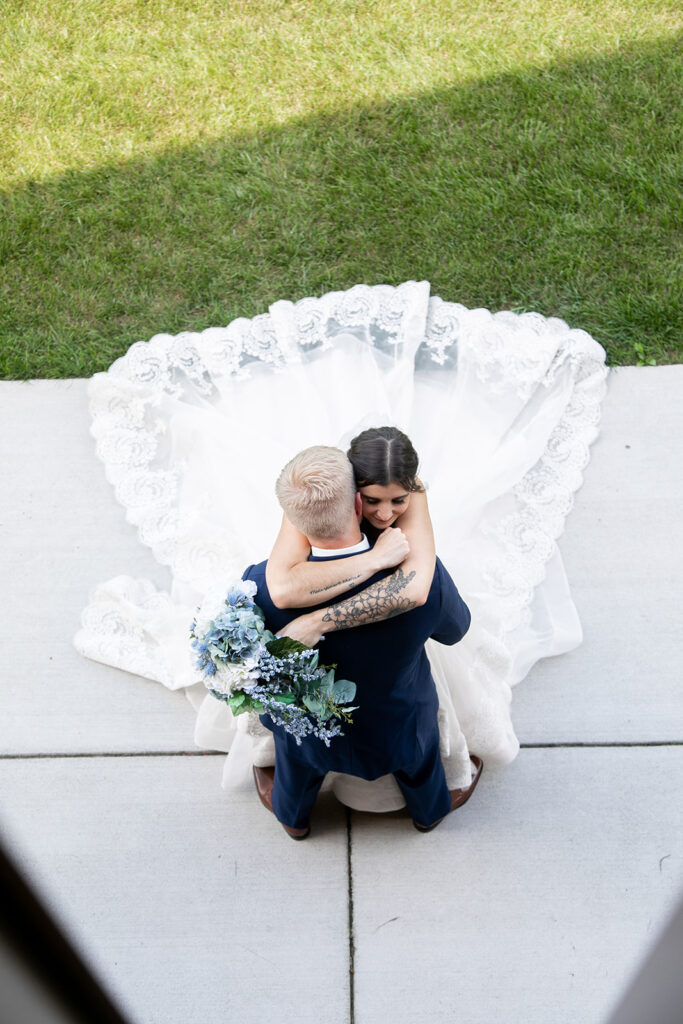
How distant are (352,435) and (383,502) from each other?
2.91 ft

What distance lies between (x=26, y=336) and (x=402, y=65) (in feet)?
9.42

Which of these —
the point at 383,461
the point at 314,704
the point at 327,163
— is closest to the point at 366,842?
the point at 314,704

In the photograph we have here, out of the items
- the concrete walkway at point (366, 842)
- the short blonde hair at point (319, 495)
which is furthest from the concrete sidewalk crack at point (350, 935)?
the short blonde hair at point (319, 495)

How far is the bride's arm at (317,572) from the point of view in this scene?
2.37m

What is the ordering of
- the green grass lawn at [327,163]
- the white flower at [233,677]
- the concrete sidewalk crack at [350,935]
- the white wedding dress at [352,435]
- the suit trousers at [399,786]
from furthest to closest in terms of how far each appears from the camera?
the green grass lawn at [327,163], the white wedding dress at [352,435], the concrete sidewalk crack at [350,935], the suit trousers at [399,786], the white flower at [233,677]

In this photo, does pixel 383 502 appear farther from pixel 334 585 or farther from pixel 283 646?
pixel 283 646

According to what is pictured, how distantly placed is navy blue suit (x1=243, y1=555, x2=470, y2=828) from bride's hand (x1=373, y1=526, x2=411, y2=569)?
39 millimetres

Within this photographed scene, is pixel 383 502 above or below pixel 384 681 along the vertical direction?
above

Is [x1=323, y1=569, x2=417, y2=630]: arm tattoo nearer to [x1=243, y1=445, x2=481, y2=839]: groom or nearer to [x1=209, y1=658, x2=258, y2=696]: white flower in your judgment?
[x1=243, y1=445, x2=481, y2=839]: groom

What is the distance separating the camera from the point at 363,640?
2.37m

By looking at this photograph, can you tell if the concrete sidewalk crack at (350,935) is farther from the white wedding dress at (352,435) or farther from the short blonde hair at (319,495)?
the short blonde hair at (319,495)

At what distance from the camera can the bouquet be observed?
2229mm

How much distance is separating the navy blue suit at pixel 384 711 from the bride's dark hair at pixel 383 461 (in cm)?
29

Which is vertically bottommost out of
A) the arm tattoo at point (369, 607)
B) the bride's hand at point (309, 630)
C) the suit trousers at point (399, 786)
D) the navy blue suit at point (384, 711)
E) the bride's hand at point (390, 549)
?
the suit trousers at point (399, 786)
